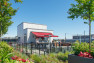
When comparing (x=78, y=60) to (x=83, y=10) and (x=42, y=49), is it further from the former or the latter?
(x=42, y=49)

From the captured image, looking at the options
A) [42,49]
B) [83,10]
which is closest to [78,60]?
[83,10]

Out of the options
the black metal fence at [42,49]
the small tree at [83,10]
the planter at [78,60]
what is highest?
the small tree at [83,10]

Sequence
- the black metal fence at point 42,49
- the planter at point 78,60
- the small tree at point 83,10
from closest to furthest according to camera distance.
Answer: the planter at point 78,60, the small tree at point 83,10, the black metal fence at point 42,49

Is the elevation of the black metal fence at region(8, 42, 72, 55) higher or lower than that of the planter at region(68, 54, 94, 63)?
lower

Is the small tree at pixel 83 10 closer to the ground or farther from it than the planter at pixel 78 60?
farther from it

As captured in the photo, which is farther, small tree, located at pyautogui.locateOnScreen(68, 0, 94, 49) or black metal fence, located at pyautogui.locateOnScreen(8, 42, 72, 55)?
black metal fence, located at pyautogui.locateOnScreen(8, 42, 72, 55)

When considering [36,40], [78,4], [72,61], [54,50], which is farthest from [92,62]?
[36,40]

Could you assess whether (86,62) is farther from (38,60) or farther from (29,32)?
(29,32)

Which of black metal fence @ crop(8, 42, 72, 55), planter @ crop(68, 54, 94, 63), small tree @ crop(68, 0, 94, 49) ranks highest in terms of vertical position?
small tree @ crop(68, 0, 94, 49)

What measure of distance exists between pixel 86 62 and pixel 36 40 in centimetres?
1700

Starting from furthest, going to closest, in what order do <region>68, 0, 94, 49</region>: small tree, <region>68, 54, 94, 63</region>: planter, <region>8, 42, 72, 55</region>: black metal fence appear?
1. <region>8, 42, 72, 55</region>: black metal fence
2. <region>68, 0, 94, 49</region>: small tree
3. <region>68, 54, 94, 63</region>: planter

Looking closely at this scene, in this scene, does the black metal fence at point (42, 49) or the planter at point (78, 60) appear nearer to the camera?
the planter at point (78, 60)

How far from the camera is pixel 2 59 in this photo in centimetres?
158

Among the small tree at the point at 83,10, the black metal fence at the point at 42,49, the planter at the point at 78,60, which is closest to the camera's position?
the planter at the point at 78,60
